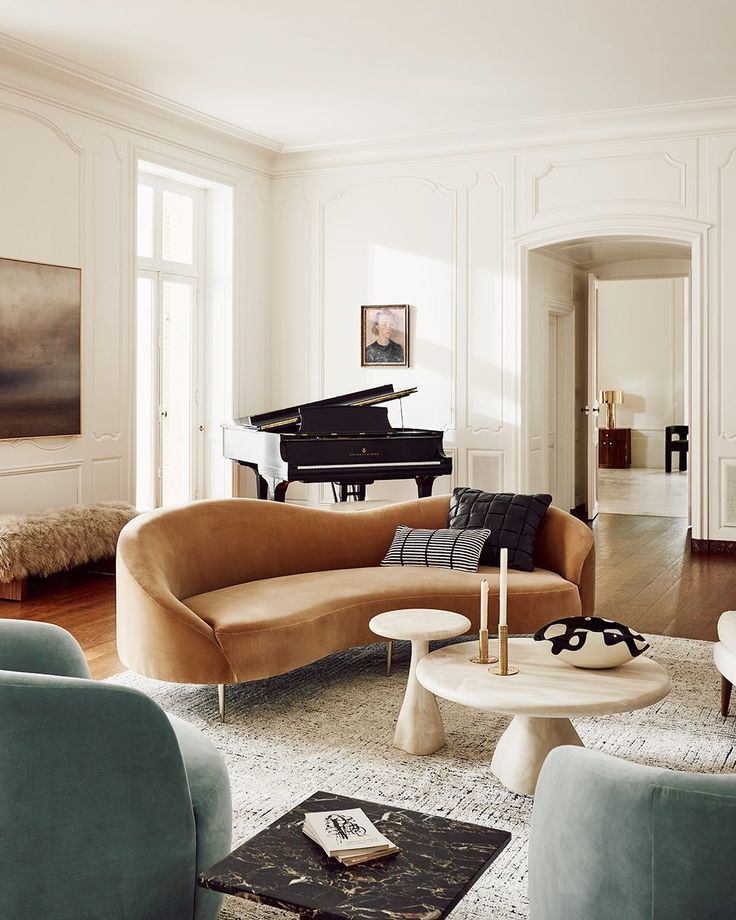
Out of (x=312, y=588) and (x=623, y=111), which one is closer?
(x=312, y=588)

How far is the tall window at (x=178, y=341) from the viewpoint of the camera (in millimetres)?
7609

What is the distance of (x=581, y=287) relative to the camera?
9.52 meters

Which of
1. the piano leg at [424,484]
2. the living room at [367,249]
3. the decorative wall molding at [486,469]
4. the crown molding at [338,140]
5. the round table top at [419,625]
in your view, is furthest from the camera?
the decorative wall molding at [486,469]

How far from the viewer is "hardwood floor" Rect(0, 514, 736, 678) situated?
4824 mm

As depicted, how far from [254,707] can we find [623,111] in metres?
5.41

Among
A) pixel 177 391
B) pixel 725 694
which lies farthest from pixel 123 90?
pixel 725 694

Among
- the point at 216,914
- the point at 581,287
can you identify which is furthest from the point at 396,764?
the point at 581,287

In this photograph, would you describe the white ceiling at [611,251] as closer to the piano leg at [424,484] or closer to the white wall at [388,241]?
the white wall at [388,241]

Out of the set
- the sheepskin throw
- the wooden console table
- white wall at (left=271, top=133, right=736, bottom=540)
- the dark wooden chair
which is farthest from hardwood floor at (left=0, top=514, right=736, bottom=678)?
the wooden console table

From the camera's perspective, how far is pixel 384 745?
130 inches

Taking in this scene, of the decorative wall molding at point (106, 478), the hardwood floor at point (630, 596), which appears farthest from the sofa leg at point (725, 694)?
the decorative wall molding at point (106, 478)

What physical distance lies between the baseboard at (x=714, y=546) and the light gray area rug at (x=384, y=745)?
10.3 ft

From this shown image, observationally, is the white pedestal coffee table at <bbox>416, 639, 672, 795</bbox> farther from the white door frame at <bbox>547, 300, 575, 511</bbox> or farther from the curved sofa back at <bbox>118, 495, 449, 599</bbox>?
the white door frame at <bbox>547, 300, 575, 511</bbox>

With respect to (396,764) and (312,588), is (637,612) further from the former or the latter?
(396,764)
